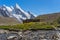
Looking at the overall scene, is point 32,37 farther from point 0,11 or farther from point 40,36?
point 0,11

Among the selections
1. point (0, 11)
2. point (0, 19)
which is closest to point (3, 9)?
point (0, 11)

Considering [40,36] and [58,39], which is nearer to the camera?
[58,39]

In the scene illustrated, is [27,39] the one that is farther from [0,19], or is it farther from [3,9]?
[3,9]

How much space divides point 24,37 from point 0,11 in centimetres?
13782

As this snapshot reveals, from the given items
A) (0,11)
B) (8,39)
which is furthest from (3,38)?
(0,11)

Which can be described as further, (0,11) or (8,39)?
(0,11)

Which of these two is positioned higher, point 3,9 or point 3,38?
point 3,9

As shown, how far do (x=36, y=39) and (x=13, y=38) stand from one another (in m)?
1.49

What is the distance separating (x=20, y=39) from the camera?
12266 millimetres

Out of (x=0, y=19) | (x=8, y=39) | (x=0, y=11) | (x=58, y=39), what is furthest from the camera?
(x=0, y=11)

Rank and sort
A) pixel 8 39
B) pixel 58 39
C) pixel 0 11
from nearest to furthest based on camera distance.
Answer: pixel 58 39, pixel 8 39, pixel 0 11

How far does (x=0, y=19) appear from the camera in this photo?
182 ft

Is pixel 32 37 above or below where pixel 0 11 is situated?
below

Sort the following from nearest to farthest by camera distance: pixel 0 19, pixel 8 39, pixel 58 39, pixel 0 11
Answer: pixel 58 39
pixel 8 39
pixel 0 19
pixel 0 11
